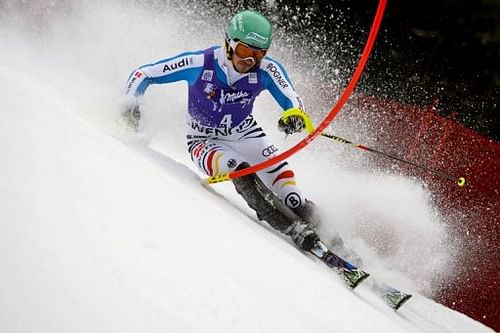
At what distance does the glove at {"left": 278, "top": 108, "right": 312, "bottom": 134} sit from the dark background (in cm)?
391

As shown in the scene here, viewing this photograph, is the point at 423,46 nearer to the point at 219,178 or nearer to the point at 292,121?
the point at 292,121

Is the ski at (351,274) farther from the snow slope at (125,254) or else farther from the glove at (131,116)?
the glove at (131,116)

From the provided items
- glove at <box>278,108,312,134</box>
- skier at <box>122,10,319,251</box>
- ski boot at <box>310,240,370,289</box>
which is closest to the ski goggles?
skier at <box>122,10,319,251</box>

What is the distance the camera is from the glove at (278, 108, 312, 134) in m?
3.24

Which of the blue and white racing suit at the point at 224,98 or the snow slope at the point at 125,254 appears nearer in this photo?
the snow slope at the point at 125,254

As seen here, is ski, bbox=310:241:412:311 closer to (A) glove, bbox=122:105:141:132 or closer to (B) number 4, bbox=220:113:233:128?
(B) number 4, bbox=220:113:233:128

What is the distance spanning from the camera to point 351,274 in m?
2.99

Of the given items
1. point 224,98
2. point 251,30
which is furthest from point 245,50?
point 224,98

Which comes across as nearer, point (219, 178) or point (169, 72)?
point (219, 178)

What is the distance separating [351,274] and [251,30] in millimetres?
1489

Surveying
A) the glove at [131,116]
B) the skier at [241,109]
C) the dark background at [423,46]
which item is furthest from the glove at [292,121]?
the dark background at [423,46]

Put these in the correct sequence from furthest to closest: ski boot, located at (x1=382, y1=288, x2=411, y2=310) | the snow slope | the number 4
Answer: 1. the number 4
2. ski boot, located at (x1=382, y1=288, x2=411, y2=310)
3. the snow slope

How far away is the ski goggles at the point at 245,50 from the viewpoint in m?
3.26

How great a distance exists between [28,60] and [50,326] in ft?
14.9
